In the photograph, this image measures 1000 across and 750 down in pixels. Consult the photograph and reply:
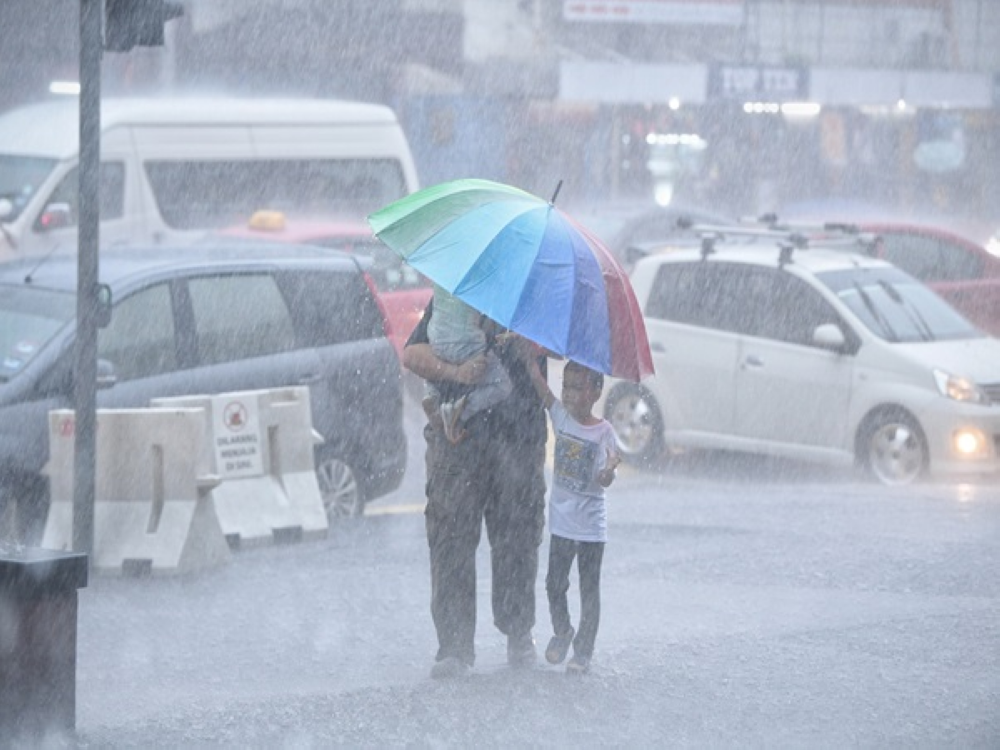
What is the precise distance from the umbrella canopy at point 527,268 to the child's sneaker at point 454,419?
0.56 metres

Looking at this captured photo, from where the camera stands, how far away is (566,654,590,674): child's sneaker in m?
7.35

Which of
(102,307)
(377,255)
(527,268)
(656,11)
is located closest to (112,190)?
(377,255)

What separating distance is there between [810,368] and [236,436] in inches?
198

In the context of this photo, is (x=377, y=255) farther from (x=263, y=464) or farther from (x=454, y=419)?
(x=454, y=419)

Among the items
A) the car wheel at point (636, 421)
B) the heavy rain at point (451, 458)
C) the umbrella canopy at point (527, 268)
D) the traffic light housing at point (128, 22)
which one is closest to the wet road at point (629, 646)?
the heavy rain at point (451, 458)

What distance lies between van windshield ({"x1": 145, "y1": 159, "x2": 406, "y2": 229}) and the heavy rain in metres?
0.03

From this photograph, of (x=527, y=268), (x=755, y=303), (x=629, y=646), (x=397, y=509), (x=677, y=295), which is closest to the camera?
(x=527, y=268)

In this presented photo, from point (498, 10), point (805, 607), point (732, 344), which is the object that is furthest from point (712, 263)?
point (498, 10)

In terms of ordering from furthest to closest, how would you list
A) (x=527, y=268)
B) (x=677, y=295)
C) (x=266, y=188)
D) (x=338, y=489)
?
1. (x=266, y=188)
2. (x=677, y=295)
3. (x=338, y=489)
4. (x=527, y=268)

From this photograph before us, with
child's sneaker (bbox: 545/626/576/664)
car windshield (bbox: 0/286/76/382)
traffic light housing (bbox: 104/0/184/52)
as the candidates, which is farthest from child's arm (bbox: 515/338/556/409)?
car windshield (bbox: 0/286/76/382)

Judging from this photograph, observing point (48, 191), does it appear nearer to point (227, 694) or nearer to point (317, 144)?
point (317, 144)

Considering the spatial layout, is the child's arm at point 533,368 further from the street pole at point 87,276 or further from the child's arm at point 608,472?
the street pole at point 87,276

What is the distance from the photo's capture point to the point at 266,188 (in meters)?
19.0

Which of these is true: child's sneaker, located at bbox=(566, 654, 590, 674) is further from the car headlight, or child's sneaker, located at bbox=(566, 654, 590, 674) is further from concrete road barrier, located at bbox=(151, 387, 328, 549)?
the car headlight
